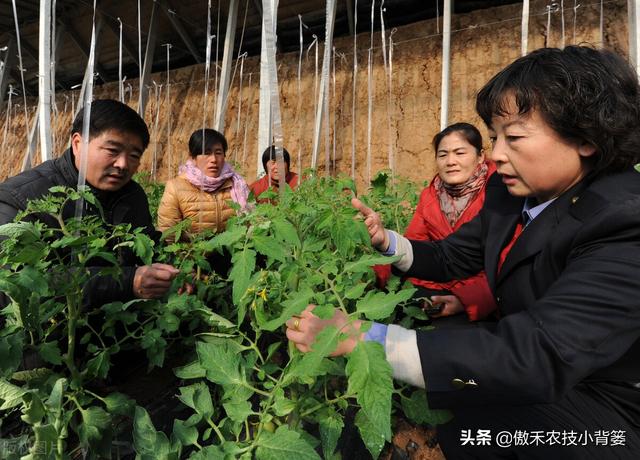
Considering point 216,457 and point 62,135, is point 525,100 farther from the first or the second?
point 62,135

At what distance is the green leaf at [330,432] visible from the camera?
0.94 metres

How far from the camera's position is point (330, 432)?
3.11 feet

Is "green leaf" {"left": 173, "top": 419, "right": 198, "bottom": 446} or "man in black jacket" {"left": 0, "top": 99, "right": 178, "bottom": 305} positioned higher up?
"man in black jacket" {"left": 0, "top": 99, "right": 178, "bottom": 305}

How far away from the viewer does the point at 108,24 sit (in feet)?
26.9

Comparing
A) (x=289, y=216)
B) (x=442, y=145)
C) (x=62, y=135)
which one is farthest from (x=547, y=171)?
(x=62, y=135)

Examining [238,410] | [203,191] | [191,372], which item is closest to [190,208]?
[203,191]

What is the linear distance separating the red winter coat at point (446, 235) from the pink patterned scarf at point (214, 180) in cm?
145

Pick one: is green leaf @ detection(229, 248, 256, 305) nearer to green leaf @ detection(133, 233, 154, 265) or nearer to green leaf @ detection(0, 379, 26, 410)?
green leaf @ detection(133, 233, 154, 265)

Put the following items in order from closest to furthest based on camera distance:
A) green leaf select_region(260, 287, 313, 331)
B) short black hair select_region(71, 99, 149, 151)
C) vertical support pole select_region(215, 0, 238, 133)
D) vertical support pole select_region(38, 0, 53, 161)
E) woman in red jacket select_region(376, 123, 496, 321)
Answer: green leaf select_region(260, 287, 313, 331)
short black hair select_region(71, 99, 149, 151)
woman in red jacket select_region(376, 123, 496, 321)
vertical support pole select_region(38, 0, 53, 161)
vertical support pole select_region(215, 0, 238, 133)

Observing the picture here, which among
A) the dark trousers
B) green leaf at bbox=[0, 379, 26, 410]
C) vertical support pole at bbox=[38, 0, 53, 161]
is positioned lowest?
the dark trousers

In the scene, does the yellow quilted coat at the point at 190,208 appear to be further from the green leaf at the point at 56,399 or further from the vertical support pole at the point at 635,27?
the vertical support pole at the point at 635,27

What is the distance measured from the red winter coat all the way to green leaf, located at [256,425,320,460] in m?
0.84

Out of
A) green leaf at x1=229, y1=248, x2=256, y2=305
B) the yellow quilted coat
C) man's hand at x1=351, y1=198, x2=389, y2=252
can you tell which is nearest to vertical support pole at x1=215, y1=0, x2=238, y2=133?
the yellow quilted coat

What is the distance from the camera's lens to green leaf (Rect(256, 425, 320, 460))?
31.2 inches
